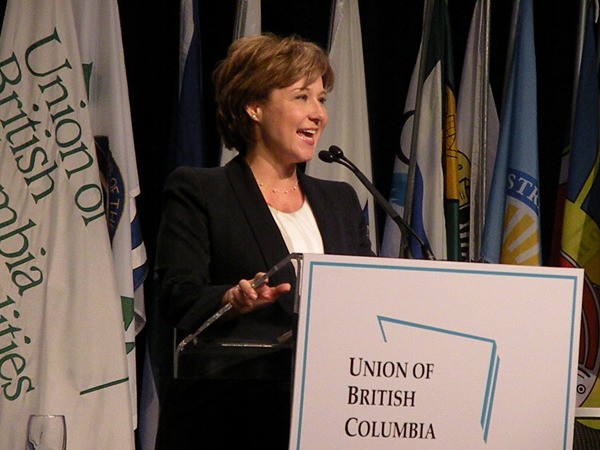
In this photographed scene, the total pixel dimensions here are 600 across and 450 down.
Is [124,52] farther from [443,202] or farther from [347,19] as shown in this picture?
[443,202]

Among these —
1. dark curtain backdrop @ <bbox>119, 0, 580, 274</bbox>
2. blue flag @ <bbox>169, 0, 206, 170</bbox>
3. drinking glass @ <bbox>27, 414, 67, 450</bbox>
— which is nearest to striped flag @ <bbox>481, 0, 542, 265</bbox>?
dark curtain backdrop @ <bbox>119, 0, 580, 274</bbox>

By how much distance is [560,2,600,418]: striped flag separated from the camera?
3828 mm

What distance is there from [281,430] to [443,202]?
244cm

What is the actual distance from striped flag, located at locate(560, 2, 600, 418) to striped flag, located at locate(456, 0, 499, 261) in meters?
0.36

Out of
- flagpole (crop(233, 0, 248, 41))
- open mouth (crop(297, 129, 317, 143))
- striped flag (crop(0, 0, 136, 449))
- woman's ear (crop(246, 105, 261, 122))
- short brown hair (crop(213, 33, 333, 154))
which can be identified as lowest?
striped flag (crop(0, 0, 136, 449))

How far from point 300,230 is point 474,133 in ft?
6.81

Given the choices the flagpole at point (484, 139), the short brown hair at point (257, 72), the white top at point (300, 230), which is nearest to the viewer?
the white top at point (300, 230)

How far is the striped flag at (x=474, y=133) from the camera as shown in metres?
4.10

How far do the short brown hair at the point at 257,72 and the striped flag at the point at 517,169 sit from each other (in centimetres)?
171

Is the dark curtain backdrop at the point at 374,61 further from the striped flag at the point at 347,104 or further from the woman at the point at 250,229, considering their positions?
the woman at the point at 250,229

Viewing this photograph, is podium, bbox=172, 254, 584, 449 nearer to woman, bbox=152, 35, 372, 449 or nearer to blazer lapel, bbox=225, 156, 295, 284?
woman, bbox=152, 35, 372, 449

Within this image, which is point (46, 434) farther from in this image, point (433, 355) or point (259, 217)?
point (259, 217)

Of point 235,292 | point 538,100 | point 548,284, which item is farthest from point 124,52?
point 548,284

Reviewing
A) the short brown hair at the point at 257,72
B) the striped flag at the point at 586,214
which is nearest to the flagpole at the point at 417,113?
the striped flag at the point at 586,214
